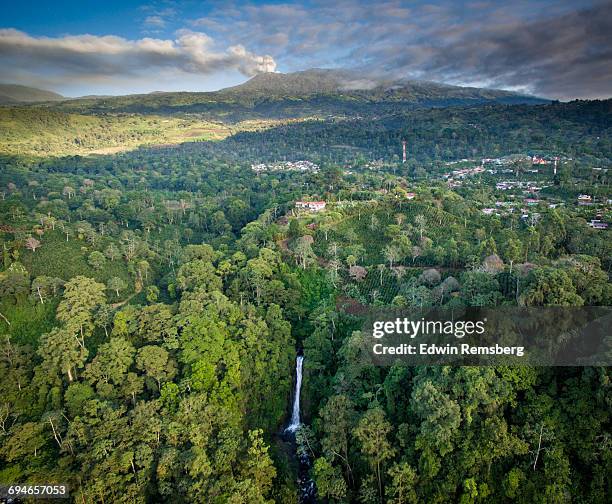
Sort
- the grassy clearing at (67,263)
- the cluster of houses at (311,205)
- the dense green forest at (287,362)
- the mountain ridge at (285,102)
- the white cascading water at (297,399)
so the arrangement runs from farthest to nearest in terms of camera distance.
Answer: the mountain ridge at (285,102) < the cluster of houses at (311,205) < the grassy clearing at (67,263) < the white cascading water at (297,399) < the dense green forest at (287,362)

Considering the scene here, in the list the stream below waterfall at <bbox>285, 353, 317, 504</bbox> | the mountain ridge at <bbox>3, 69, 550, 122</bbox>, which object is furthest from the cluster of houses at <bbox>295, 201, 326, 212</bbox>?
the mountain ridge at <bbox>3, 69, 550, 122</bbox>

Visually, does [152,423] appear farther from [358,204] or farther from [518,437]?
[358,204]

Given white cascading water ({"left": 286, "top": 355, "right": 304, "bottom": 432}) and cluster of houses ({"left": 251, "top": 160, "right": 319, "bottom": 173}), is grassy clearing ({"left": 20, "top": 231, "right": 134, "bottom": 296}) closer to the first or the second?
white cascading water ({"left": 286, "top": 355, "right": 304, "bottom": 432})

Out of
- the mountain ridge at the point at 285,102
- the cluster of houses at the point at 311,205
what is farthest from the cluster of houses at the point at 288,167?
the mountain ridge at the point at 285,102

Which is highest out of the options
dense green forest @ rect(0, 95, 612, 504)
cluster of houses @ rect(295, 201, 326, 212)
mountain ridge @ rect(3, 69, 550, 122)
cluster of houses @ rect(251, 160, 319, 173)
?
mountain ridge @ rect(3, 69, 550, 122)

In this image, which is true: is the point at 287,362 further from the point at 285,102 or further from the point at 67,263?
the point at 285,102

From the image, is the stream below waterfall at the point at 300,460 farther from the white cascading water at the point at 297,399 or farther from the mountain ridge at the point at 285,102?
the mountain ridge at the point at 285,102

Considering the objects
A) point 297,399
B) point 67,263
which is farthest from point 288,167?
point 297,399
